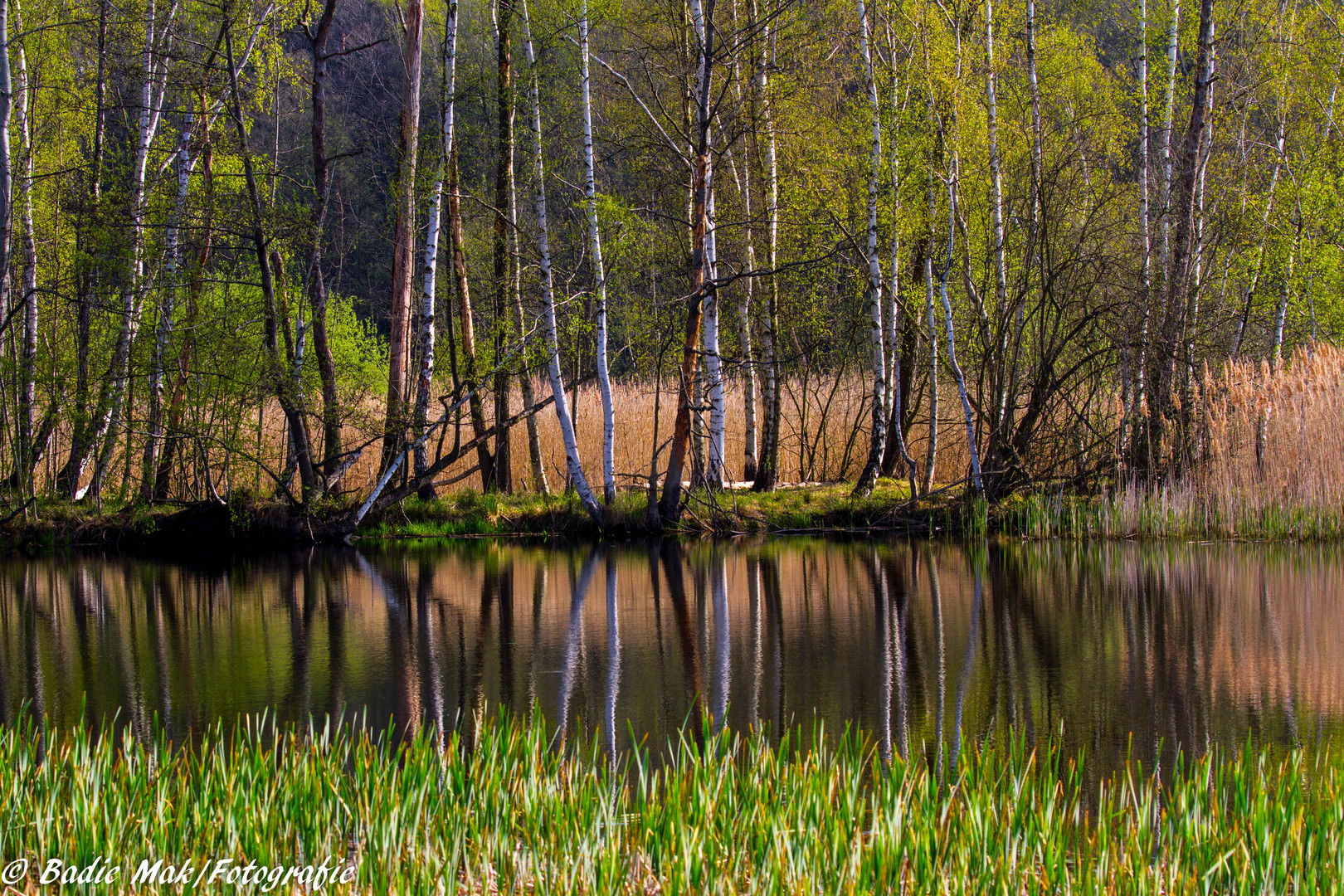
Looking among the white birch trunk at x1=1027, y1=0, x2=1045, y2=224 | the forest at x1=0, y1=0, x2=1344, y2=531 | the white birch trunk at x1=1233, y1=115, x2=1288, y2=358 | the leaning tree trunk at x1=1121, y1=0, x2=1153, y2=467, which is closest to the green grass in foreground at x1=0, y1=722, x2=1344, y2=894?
the forest at x1=0, y1=0, x2=1344, y2=531

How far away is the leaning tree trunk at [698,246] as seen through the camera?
14164mm

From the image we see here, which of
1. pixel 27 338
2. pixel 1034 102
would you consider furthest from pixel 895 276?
pixel 27 338

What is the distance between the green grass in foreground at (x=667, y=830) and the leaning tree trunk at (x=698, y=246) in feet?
35.6

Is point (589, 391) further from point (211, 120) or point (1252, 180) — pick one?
point (1252, 180)

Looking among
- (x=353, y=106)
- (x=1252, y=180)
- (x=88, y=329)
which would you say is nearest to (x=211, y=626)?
(x=88, y=329)

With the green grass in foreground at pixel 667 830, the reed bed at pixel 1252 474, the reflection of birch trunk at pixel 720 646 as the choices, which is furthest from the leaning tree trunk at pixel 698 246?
the green grass in foreground at pixel 667 830

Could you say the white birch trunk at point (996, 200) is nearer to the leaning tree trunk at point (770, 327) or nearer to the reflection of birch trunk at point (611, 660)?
the leaning tree trunk at point (770, 327)

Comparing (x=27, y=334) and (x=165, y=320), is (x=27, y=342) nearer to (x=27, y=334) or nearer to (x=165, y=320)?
(x=27, y=334)

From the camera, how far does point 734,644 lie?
27.8 ft

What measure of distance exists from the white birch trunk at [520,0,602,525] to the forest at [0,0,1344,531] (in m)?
0.07

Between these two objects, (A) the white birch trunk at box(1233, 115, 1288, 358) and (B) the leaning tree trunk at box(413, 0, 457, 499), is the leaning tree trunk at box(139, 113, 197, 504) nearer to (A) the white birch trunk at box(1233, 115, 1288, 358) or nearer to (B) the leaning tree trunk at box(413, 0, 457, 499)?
(B) the leaning tree trunk at box(413, 0, 457, 499)

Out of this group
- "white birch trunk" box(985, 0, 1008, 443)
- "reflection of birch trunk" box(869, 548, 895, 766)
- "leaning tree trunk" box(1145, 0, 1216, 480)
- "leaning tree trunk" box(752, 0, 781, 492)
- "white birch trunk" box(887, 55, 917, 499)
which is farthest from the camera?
"leaning tree trunk" box(752, 0, 781, 492)

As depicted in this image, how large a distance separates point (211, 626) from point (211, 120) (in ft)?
34.3

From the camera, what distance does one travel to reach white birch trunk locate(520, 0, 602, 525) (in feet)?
48.9
